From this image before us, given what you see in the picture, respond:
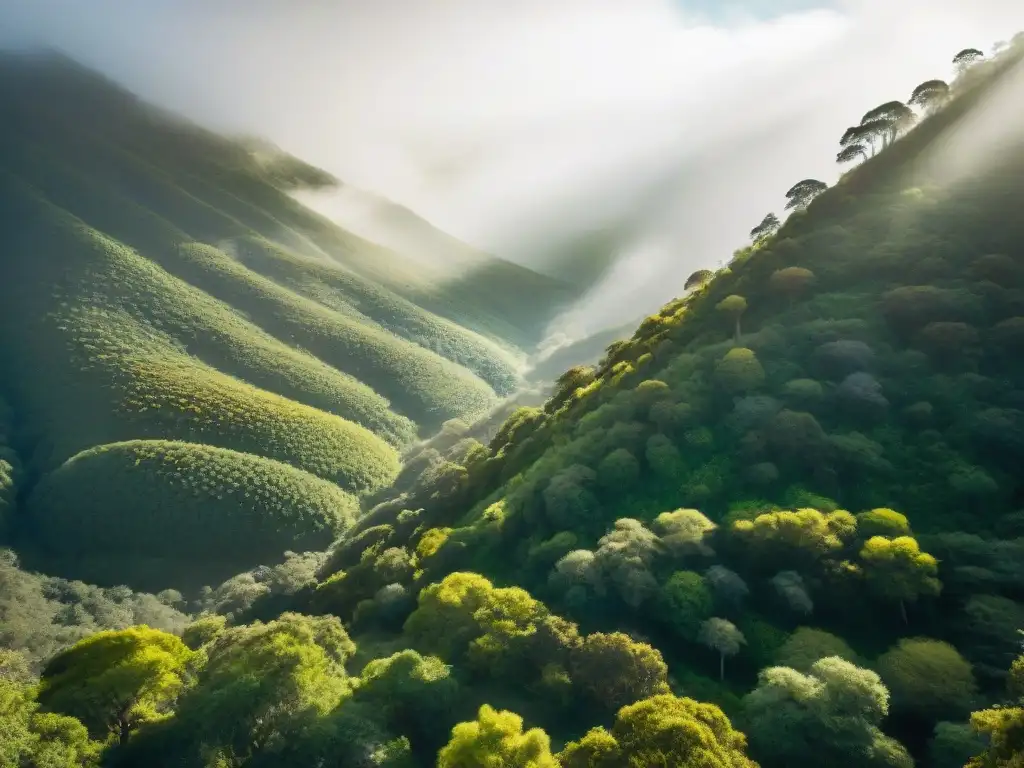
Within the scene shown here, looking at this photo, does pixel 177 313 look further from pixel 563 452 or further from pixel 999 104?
pixel 999 104

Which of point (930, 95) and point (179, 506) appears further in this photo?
point (179, 506)


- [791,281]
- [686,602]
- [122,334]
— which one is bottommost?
[122,334]

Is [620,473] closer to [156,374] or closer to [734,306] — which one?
[734,306]

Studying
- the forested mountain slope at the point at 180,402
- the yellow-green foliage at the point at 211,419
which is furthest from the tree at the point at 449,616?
the yellow-green foliage at the point at 211,419

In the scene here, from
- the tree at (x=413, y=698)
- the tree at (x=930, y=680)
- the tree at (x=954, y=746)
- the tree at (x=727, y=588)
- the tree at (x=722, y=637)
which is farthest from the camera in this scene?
the tree at (x=727, y=588)

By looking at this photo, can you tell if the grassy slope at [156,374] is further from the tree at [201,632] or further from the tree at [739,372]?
the tree at [739,372]

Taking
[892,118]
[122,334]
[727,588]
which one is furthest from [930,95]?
[122,334]

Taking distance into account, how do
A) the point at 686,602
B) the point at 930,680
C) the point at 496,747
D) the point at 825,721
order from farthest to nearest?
the point at 686,602, the point at 930,680, the point at 825,721, the point at 496,747
